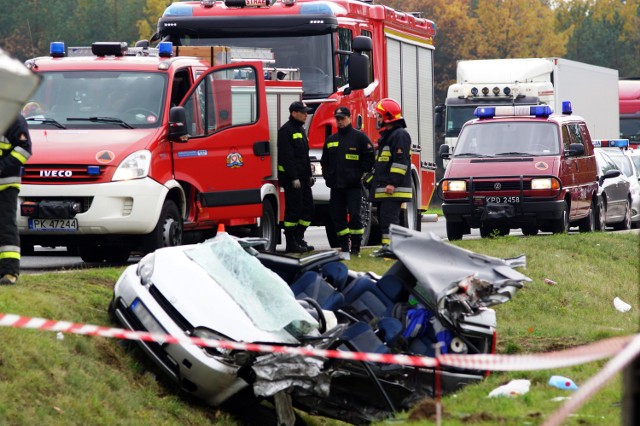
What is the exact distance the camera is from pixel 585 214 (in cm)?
2041

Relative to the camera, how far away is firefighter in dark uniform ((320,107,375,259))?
48.5 ft

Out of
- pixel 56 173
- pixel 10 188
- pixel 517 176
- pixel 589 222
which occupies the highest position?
pixel 10 188

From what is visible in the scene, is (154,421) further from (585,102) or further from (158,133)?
(585,102)

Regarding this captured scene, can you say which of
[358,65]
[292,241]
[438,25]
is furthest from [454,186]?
[438,25]

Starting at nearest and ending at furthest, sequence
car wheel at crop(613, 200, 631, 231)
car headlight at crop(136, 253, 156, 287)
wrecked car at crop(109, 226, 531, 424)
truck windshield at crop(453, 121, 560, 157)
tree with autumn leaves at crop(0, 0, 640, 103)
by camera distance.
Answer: wrecked car at crop(109, 226, 531, 424), car headlight at crop(136, 253, 156, 287), truck windshield at crop(453, 121, 560, 157), car wheel at crop(613, 200, 631, 231), tree with autumn leaves at crop(0, 0, 640, 103)

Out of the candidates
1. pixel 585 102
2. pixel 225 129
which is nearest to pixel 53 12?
pixel 585 102

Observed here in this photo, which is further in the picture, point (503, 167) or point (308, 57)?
point (503, 167)

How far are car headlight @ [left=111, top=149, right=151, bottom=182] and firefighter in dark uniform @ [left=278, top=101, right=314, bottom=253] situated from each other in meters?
2.64

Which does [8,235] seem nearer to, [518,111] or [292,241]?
[292,241]

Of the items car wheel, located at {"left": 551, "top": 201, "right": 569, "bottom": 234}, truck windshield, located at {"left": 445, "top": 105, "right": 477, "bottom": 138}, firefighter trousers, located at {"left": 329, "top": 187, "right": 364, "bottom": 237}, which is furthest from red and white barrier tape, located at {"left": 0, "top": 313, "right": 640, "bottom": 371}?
truck windshield, located at {"left": 445, "top": 105, "right": 477, "bottom": 138}

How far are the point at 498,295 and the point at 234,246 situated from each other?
196cm

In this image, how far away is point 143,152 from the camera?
40.8ft

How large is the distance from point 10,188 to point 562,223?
10249 mm

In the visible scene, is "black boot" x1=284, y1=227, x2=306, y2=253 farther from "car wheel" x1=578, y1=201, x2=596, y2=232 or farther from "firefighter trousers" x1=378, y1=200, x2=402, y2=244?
"car wheel" x1=578, y1=201, x2=596, y2=232
